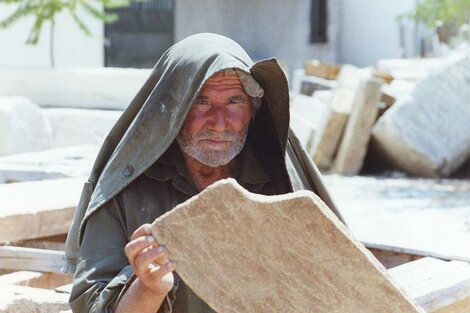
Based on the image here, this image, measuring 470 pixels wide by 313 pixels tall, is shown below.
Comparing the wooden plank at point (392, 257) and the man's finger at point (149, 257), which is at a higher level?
the man's finger at point (149, 257)

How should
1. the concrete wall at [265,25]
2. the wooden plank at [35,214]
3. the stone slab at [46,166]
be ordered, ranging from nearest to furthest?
the wooden plank at [35,214], the stone slab at [46,166], the concrete wall at [265,25]

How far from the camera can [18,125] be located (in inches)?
320

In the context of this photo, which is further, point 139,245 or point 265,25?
point 265,25

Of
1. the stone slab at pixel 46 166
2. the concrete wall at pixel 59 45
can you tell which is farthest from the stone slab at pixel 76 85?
the concrete wall at pixel 59 45

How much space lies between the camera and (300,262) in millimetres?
2229

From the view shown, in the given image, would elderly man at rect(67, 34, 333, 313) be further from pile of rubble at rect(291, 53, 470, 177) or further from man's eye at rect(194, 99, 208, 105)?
pile of rubble at rect(291, 53, 470, 177)

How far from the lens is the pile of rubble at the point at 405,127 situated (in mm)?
11312

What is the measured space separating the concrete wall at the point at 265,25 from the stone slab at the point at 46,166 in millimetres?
14562

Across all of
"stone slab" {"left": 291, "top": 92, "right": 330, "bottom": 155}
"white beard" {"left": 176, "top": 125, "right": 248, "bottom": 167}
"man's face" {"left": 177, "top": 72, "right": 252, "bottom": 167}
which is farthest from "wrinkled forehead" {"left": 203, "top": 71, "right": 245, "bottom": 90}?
"stone slab" {"left": 291, "top": 92, "right": 330, "bottom": 155}

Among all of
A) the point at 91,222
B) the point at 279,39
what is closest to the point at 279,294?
the point at 91,222

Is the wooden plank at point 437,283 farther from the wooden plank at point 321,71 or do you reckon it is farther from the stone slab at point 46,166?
the wooden plank at point 321,71

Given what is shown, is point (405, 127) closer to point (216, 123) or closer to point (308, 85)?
point (308, 85)

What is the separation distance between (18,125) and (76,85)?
50.4 inches

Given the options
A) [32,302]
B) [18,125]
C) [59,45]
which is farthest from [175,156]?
[59,45]
